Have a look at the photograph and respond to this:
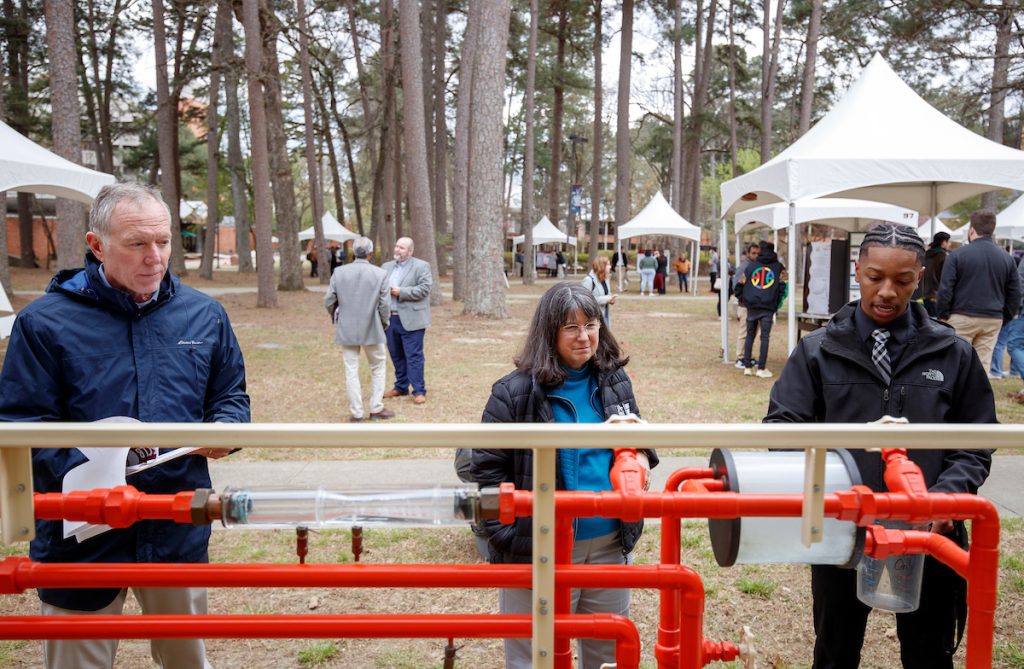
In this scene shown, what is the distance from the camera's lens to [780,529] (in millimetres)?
1544

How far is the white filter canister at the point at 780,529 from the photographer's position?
154cm

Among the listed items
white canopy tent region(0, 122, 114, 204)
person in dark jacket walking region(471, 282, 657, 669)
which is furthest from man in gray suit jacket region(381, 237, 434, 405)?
person in dark jacket walking region(471, 282, 657, 669)

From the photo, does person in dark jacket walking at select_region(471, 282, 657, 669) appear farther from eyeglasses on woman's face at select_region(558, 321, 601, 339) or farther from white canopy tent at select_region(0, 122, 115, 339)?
white canopy tent at select_region(0, 122, 115, 339)

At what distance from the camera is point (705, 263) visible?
45.3m

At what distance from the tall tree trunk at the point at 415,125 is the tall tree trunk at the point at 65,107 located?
21.2 ft

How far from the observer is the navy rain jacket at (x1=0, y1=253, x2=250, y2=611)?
6.84 feet

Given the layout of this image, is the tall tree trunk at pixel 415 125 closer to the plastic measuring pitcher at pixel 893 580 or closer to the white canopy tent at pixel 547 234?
the plastic measuring pitcher at pixel 893 580

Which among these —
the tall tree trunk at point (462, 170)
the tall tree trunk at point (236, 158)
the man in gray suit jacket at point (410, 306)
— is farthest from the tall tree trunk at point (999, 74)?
the tall tree trunk at point (236, 158)

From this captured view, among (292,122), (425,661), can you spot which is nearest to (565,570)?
(425,661)

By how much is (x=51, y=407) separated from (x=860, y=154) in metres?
7.66

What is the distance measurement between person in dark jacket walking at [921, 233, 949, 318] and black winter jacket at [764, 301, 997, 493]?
780 cm

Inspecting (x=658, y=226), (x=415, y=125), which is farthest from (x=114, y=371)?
(x=658, y=226)

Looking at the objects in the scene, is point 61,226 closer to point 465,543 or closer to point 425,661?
point 465,543

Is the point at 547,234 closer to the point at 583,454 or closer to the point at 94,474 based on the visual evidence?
the point at 583,454
